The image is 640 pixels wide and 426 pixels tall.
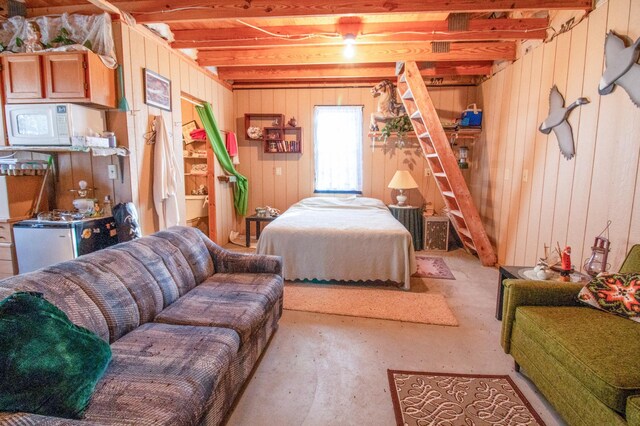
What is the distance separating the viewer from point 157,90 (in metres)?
3.36

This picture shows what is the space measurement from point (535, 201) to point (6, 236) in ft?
15.9

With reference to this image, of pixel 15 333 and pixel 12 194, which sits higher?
pixel 12 194

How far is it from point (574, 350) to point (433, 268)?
100.0 inches

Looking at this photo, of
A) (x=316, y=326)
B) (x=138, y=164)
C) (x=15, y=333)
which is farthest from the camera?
(x=138, y=164)

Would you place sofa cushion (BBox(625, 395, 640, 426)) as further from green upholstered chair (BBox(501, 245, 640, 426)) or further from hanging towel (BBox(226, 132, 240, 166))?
hanging towel (BBox(226, 132, 240, 166))

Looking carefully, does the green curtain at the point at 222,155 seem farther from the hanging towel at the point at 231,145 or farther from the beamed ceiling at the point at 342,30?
the beamed ceiling at the point at 342,30

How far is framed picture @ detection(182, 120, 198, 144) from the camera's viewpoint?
4.93 meters

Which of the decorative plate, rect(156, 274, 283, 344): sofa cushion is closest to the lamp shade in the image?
the decorative plate

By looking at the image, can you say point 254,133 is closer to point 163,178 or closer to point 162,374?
point 163,178

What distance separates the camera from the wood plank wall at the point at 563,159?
2184 millimetres

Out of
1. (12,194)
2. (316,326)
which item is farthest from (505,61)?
(12,194)

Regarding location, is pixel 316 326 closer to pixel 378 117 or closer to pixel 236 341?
pixel 236 341

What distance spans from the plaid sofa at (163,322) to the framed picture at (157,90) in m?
1.68

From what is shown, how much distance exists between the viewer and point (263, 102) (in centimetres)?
546
